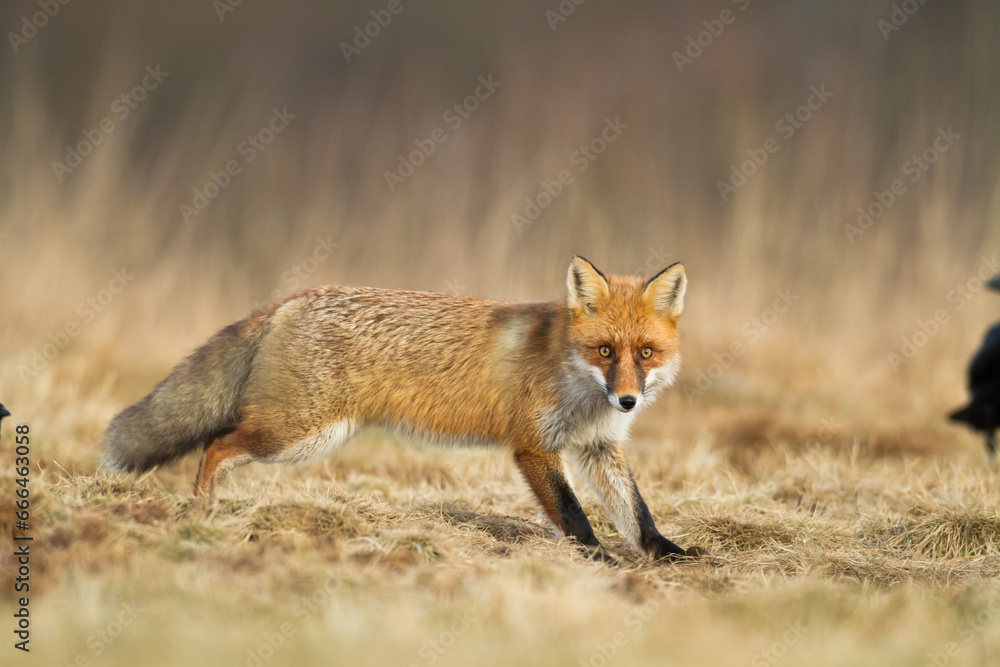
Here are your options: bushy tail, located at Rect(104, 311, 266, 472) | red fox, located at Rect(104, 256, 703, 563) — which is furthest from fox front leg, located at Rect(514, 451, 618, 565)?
bushy tail, located at Rect(104, 311, 266, 472)

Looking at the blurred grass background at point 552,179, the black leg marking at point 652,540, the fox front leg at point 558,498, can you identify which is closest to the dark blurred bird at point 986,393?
the blurred grass background at point 552,179

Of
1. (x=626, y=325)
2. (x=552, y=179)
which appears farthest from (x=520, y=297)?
(x=626, y=325)

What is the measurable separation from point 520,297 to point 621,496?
398cm

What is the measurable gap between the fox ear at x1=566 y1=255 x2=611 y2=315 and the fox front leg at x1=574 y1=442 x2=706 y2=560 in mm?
685

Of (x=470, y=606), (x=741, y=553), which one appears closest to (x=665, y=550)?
(x=741, y=553)

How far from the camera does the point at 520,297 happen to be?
823cm

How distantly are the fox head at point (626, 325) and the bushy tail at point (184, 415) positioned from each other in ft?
5.26

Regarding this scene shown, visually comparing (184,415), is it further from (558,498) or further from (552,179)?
(552,179)

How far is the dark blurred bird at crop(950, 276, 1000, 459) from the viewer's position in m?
5.91

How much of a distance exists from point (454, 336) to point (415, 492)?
3.21ft

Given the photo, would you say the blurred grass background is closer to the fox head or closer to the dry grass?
the dry grass

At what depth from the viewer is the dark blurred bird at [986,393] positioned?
19.4 ft

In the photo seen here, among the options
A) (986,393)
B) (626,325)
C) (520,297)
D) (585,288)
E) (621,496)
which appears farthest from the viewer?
(520,297)

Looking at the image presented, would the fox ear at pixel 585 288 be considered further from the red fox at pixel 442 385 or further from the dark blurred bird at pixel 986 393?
the dark blurred bird at pixel 986 393
